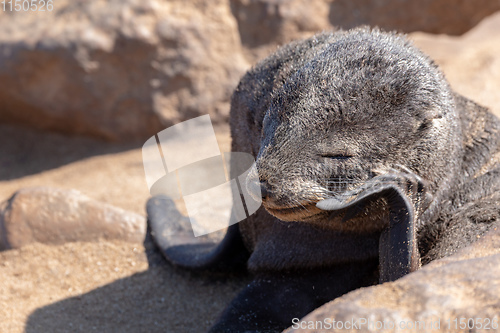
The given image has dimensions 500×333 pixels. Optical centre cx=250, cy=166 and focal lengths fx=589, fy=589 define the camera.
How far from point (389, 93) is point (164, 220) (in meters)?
2.11

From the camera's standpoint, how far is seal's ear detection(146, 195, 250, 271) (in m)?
3.47

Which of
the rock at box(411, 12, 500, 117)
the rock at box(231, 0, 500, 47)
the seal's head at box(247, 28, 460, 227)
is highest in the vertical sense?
the seal's head at box(247, 28, 460, 227)

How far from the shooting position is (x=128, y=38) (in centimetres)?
545

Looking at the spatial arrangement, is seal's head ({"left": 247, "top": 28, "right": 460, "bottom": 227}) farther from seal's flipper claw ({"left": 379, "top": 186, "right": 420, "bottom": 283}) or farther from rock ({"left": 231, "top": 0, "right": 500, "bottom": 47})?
rock ({"left": 231, "top": 0, "right": 500, "bottom": 47})

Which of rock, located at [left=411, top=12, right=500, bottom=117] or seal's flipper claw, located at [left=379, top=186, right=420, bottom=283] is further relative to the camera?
rock, located at [left=411, top=12, right=500, bottom=117]

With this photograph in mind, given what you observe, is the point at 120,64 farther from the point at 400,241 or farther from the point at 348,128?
the point at 400,241

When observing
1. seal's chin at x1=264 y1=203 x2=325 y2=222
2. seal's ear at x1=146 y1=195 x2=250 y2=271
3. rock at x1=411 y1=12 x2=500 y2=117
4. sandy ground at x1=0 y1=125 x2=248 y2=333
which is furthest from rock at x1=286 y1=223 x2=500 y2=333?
rock at x1=411 y1=12 x2=500 y2=117

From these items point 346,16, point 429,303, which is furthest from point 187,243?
point 346,16

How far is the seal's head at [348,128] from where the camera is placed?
6.68 feet

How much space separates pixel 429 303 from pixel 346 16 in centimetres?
482

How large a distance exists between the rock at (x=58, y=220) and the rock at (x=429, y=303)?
94.4 inches

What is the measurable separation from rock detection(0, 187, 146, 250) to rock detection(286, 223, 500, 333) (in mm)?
2398

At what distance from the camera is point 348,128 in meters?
2.09

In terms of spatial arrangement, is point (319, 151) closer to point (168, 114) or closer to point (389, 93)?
point (389, 93)
